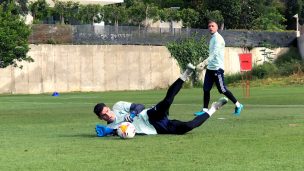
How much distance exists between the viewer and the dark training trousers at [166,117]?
11.7 m

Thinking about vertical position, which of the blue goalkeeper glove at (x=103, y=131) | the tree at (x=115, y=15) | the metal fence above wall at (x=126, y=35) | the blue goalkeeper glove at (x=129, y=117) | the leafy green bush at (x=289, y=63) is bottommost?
the leafy green bush at (x=289, y=63)

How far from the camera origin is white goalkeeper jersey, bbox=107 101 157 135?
12.0 metres

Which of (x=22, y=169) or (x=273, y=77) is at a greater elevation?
(x=22, y=169)

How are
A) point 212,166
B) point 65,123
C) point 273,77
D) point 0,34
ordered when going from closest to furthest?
point 212,166, point 65,123, point 0,34, point 273,77

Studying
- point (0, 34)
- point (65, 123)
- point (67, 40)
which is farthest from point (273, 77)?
A: point (65, 123)

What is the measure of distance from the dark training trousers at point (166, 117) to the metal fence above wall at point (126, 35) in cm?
3953

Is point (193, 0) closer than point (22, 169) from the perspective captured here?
No

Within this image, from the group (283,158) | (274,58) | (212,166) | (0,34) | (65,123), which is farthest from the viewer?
(274,58)

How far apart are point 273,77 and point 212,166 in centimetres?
4776

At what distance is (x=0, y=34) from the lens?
43.3 m

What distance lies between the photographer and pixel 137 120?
39.7 ft

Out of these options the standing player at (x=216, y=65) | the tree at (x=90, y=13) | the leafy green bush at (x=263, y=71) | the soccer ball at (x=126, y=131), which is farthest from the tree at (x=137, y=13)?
the soccer ball at (x=126, y=131)

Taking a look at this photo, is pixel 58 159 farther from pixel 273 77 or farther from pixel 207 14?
pixel 207 14

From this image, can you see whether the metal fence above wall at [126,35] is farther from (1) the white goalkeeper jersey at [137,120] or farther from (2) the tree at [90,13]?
(1) the white goalkeeper jersey at [137,120]
